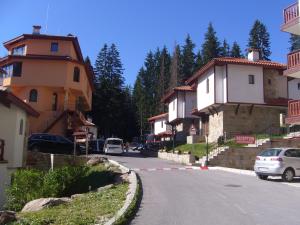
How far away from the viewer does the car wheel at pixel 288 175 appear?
65.9ft

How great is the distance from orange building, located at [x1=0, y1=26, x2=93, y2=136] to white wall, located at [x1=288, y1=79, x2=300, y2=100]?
2158 cm

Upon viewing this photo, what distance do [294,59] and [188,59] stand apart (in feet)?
212

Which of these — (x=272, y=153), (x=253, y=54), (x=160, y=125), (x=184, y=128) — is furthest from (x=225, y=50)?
(x=272, y=153)

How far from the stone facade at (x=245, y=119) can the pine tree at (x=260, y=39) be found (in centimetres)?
4755

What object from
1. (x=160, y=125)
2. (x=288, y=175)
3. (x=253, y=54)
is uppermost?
(x=253, y=54)

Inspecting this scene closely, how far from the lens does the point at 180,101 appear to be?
5244 cm

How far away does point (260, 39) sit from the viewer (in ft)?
278

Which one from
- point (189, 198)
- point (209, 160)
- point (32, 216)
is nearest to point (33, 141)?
point (209, 160)

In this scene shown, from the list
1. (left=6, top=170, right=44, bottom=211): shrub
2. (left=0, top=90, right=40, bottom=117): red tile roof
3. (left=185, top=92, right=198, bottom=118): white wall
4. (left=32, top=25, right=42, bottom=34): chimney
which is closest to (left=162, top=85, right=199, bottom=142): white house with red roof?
(left=185, top=92, right=198, bottom=118): white wall

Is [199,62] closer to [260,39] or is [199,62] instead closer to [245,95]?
[260,39]

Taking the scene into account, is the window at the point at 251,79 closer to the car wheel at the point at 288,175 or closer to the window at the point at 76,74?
the car wheel at the point at 288,175

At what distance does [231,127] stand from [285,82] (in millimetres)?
6573

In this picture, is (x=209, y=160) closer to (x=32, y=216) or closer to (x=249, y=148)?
(x=249, y=148)

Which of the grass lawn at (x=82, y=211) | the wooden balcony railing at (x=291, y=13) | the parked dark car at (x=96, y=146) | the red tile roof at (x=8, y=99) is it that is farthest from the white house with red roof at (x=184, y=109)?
the grass lawn at (x=82, y=211)
